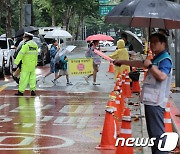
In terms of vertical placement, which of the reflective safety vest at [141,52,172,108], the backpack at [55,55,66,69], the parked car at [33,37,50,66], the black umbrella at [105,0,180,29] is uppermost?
the black umbrella at [105,0,180,29]

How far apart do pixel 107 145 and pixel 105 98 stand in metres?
7.29

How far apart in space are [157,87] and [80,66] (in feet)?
44.2

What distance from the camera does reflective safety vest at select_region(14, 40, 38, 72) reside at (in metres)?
16.3

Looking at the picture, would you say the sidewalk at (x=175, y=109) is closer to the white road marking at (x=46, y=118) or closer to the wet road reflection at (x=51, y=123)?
the wet road reflection at (x=51, y=123)

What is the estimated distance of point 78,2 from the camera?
49.6m

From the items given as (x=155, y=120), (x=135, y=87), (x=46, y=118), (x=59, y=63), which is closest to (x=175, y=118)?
(x=46, y=118)

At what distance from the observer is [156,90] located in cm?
685

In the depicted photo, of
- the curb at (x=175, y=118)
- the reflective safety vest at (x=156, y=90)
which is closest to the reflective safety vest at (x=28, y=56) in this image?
the curb at (x=175, y=118)

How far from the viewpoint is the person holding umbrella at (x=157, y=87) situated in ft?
22.5

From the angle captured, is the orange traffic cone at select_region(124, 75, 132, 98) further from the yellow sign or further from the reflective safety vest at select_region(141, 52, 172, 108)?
the reflective safety vest at select_region(141, 52, 172, 108)

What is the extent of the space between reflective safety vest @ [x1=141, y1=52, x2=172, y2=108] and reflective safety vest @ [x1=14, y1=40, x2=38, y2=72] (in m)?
9.73

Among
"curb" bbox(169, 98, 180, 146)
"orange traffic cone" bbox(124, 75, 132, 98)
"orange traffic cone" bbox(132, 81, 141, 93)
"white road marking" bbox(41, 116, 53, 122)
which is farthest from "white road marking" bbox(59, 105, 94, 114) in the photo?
"orange traffic cone" bbox(132, 81, 141, 93)

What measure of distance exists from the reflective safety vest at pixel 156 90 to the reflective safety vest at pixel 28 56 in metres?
9.73

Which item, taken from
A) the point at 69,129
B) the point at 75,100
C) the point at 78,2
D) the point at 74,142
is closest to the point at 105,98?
the point at 75,100
